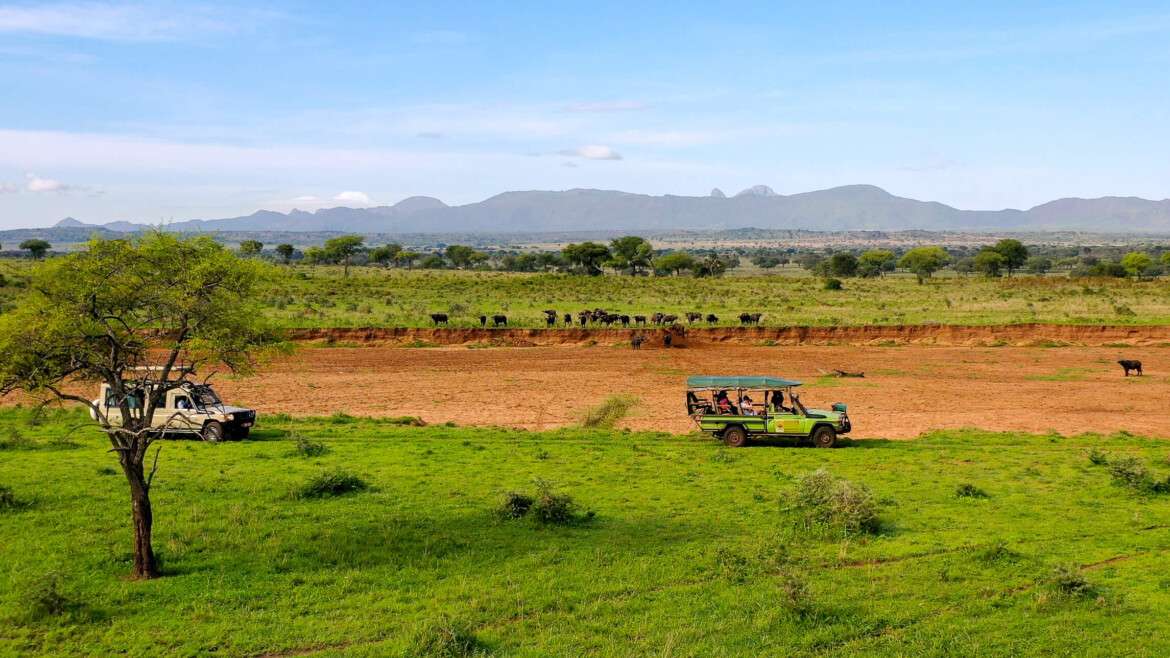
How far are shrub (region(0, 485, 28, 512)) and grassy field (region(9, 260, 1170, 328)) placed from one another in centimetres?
2978

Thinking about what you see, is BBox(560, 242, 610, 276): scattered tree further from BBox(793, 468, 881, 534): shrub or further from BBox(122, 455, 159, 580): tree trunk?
BBox(122, 455, 159, 580): tree trunk

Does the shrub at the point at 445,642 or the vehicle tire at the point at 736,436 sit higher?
the shrub at the point at 445,642

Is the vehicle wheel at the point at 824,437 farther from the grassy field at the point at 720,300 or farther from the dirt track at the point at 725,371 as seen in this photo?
the grassy field at the point at 720,300

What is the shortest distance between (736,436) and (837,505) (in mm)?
8670

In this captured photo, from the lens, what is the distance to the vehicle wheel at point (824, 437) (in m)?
25.3

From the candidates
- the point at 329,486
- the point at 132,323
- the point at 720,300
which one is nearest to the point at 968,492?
the point at 329,486

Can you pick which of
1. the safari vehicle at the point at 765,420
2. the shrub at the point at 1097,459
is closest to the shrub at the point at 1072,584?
the shrub at the point at 1097,459

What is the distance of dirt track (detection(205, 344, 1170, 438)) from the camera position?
3138cm

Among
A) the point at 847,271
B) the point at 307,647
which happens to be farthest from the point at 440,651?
the point at 847,271

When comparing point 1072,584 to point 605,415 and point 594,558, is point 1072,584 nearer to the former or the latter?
point 594,558

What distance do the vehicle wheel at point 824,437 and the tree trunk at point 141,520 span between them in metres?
17.0

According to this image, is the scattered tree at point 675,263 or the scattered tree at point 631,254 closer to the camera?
the scattered tree at point 675,263

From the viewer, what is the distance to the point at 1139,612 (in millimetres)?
12805

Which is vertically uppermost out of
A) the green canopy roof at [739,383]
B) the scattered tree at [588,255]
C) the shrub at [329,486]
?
the scattered tree at [588,255]
